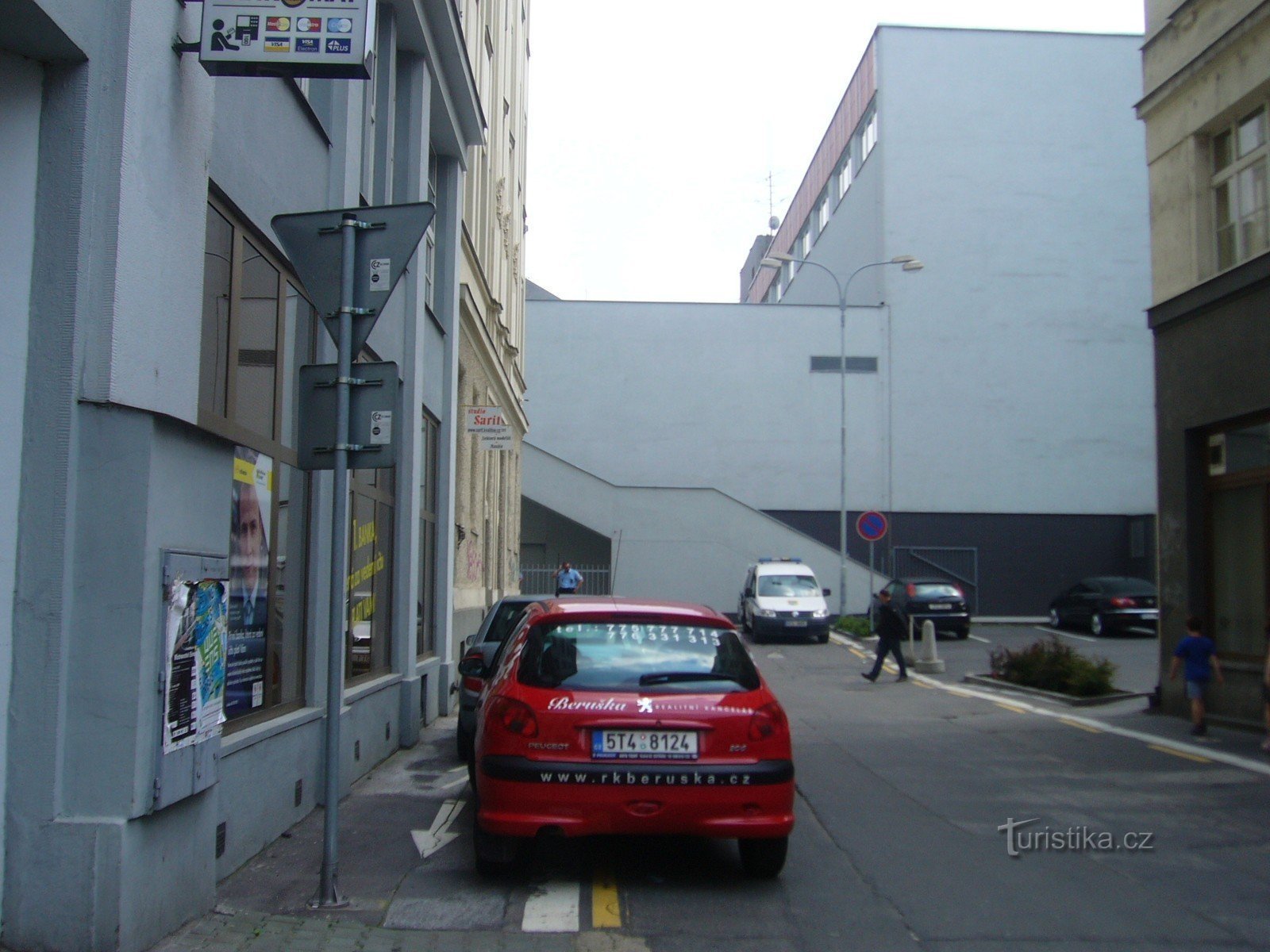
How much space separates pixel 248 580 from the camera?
749cm

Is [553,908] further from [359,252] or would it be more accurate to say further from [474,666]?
[359,252]

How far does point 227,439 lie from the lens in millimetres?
6066

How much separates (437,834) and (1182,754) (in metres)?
7.56

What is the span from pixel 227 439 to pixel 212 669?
1144mm

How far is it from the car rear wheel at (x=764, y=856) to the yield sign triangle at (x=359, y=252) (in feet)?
11.0

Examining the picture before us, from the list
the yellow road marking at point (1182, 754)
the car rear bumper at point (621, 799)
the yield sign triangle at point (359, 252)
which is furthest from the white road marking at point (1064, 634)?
the yield sign triangle at point (359, 252)

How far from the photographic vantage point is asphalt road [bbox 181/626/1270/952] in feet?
18.6

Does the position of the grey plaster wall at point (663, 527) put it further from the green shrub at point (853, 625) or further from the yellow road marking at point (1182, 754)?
the yellow road marking at point (1182, 754)

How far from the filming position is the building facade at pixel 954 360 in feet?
130

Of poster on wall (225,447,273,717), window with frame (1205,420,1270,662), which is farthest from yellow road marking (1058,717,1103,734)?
poster on wall (225,447,273,717)

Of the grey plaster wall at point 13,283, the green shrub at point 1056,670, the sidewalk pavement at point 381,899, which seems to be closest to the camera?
the grey plaster wall at point 13,283

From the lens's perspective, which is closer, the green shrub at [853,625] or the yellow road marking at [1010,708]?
the yellow road marking at [1010,708]

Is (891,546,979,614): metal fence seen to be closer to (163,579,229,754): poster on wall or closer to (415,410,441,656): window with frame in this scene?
(415,410,441,656): window with frame

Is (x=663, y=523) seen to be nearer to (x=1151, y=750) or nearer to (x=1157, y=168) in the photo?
(x=1157, y=168)
